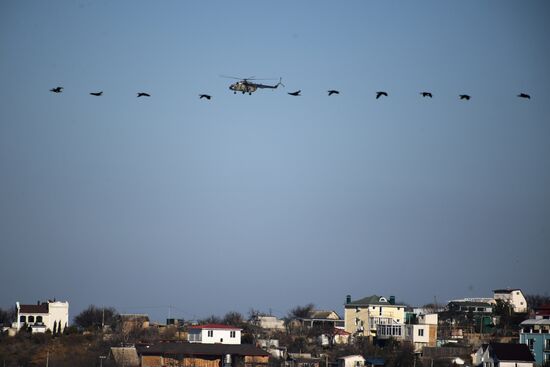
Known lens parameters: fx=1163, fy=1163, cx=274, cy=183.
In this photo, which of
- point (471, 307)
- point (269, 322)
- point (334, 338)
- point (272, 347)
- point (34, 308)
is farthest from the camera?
point (471, 307)

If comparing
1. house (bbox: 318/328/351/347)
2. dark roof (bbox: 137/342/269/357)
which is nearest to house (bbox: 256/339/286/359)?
dark roof (bbox: 137/342/269/357)

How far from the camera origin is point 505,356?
3659 inches

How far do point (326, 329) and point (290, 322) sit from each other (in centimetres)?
1254

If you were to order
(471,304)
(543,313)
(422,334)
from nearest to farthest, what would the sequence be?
(543,313)
(422,334)
(471,304)

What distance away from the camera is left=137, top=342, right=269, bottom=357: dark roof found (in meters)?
98.4

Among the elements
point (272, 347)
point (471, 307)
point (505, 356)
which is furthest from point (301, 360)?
point (471, 307)

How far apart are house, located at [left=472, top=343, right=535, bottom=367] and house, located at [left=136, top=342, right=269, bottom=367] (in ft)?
59.5

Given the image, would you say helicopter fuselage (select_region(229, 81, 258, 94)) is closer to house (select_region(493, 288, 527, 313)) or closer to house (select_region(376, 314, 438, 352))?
house (select_region(376, 314, 438, 352))

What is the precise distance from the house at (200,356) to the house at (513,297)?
46362 mm

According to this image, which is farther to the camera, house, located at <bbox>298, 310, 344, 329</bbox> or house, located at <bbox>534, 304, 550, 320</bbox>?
house, located at <bbox>298, 310, 344, 329</bbox>

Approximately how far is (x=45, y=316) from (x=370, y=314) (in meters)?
33.6

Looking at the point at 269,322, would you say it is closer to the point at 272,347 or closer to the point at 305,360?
the point at 272,347

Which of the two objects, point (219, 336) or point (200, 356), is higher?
point (219, 336)

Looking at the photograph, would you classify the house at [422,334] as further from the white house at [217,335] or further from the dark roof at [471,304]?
the dark roof at [471,304]
